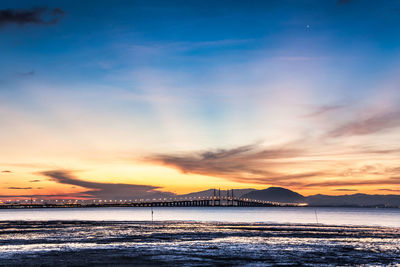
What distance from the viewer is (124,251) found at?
116 feet

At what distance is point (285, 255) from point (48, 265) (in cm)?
1782

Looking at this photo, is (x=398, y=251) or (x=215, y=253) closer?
(x=215, y=253)

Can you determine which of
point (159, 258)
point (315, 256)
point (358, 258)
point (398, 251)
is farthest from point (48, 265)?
point (398, 251)

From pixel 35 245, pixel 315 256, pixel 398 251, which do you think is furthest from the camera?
pixel 35 245

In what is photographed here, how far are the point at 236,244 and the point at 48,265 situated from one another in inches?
786

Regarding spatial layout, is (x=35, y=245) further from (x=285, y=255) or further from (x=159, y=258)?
(x=285, y=255)

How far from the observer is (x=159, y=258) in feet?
102

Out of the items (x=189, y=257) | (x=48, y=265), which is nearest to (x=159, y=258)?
(x=189, y=257)

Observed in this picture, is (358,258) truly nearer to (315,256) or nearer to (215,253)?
(315,256)

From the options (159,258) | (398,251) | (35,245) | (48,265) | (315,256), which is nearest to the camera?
(48,265)

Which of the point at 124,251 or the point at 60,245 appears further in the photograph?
the point at 60,245

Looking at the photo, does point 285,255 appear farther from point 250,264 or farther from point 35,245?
point 35,245

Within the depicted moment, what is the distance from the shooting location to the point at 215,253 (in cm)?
3419

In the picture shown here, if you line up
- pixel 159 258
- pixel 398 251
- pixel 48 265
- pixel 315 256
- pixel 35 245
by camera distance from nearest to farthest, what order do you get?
pixel 48 265 < pixel 159 258 < pixel 315 256 < pixel 398 251 < pixel 35 245
